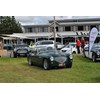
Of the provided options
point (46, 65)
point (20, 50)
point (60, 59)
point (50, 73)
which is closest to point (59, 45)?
point (60, 59)

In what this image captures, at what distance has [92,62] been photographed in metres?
13.9

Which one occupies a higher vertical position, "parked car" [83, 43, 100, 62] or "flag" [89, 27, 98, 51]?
"flag" [89, 27, 98, 51]

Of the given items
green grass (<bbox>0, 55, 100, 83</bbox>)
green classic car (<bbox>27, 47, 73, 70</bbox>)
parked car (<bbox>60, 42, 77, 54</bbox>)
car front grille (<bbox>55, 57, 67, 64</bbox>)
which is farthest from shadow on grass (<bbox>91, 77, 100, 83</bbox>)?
parked car (<bbox>60, 42, 77, 54</bbox>)

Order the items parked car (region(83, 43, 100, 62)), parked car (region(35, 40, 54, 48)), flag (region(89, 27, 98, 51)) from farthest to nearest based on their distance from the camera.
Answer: parked car (region(35, 40, 54, 48)) → parked car (region(83, 43, 100, 62)) → flag (region(89, 27, 98, 51))

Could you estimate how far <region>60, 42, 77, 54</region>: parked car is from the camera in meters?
14.5

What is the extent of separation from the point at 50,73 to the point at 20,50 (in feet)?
9.60

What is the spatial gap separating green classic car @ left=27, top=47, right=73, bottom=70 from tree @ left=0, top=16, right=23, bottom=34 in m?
1.41

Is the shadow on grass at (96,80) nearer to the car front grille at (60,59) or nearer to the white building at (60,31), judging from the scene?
the car front grille at (60,59)

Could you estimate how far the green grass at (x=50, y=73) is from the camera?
1272cm

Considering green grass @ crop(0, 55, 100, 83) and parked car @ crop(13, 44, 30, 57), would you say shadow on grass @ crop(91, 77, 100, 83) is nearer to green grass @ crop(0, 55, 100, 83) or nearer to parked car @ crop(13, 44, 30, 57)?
green grass @ crop(0, 55, 100, 83)

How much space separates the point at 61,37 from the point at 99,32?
2.24 m
